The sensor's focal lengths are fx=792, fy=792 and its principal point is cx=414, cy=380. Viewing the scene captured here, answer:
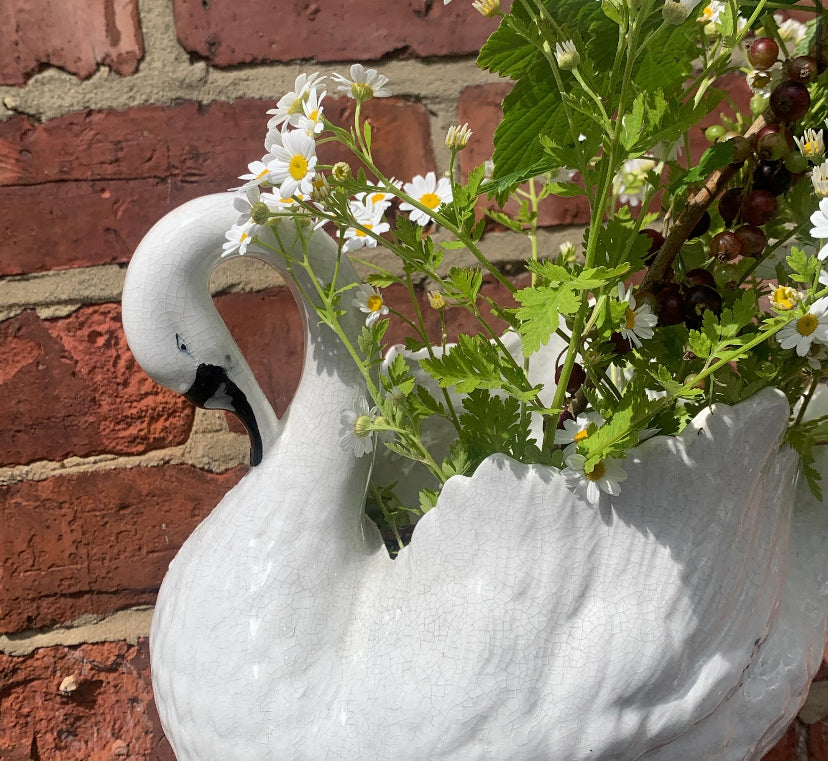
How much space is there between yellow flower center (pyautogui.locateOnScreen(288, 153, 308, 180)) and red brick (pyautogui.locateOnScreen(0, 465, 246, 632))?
29 cm

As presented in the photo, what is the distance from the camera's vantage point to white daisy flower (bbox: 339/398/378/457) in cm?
31

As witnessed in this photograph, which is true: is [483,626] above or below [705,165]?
below

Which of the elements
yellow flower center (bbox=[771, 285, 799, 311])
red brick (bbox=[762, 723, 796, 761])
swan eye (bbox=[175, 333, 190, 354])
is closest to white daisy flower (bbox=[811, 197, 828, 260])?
yellow flower center (bbox=[771, 285, 799, 311])

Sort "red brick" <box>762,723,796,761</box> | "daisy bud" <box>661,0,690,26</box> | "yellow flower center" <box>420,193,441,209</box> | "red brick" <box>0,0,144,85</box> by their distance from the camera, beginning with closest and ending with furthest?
1. "daisy bud" <box>661,0,690,26</box>
2. "yellow flower center" <box>420,193,441,209</box>
3. "red brick" <box>0,0,144,85</box>
4. "red brick" <box>762,723,796,761</box>

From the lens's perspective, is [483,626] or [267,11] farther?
[267,11]

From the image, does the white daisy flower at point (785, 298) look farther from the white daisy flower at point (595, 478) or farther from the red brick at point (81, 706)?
the red brick at point (81, 706)

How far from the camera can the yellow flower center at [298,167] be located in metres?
0.27

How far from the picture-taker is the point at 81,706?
1.73ft

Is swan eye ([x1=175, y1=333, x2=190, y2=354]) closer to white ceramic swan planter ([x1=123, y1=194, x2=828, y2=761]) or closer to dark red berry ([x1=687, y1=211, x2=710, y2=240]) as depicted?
white ceramic swan planter ([x1=123, y1=194, x2=828, y2=761])

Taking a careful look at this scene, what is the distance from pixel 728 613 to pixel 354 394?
0.17m

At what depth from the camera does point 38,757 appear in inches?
20.6

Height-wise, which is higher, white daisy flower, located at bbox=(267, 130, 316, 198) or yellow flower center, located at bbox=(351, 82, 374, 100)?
yellow flower center, located at bbox=(351, 82, 374, 100)

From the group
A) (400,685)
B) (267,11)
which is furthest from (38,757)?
(267,11)

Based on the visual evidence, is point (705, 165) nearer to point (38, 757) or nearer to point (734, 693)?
point (734, 693)
